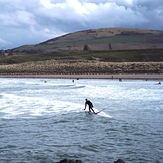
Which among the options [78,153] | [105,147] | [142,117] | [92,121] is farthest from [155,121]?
[78,153]

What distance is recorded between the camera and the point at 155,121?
87.8 feet

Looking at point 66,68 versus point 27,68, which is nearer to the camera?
point 66,68

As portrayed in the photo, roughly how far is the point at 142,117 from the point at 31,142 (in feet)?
37.3

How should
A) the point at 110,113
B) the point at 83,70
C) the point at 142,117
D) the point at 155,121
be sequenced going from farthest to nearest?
1. the point at 83,70
2. the point at 110,113
3. the point at 142,117
4. the point at 155,121

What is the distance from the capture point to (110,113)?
102 ft

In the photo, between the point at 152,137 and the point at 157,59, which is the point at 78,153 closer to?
the point at 152,137

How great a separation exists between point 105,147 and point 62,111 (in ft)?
46.2

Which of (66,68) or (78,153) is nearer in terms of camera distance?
(78,153)

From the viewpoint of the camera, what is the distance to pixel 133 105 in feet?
122

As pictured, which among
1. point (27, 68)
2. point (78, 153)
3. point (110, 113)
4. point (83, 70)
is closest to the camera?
point (78, 153)

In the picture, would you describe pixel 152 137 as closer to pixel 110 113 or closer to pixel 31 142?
pixel 31 142

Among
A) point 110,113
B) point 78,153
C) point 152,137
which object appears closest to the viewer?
point 78,153

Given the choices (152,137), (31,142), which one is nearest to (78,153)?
(31,142)

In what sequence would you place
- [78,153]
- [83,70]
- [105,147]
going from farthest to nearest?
[83,70] → [105,147] → [78,153]
